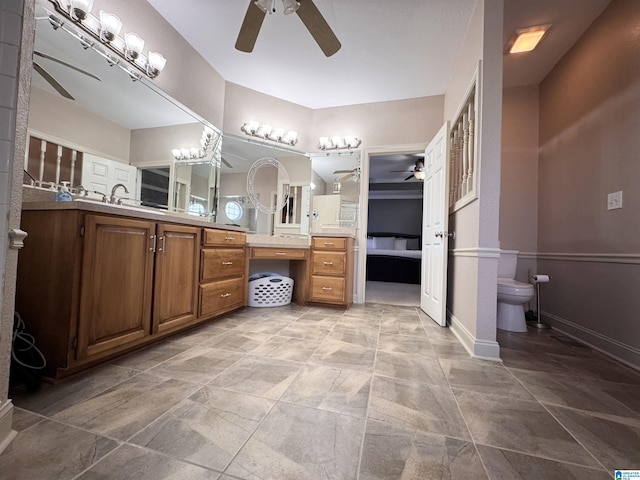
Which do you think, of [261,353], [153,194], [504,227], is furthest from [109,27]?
[504,227]

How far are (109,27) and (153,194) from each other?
115 centimetres

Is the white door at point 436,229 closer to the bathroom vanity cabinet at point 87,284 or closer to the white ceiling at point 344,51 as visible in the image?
the white ceiling at point 344,51

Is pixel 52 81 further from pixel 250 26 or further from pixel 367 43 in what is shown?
pixel 367 43

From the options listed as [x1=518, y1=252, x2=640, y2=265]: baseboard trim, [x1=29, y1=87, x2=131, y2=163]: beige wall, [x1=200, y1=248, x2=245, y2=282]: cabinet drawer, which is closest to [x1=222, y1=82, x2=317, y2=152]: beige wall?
[x1=29, y1=87, x2=131, y2=163]: beige wall

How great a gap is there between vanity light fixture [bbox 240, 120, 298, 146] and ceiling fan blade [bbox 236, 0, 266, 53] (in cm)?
120

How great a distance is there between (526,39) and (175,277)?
12.1 feet

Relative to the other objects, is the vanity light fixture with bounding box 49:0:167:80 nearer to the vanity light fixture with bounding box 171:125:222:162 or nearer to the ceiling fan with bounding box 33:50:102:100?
the ceiling fan with bounding box 33:50:102:100

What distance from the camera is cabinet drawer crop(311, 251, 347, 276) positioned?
2818mm

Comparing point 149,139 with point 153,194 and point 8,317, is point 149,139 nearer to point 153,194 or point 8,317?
point 153,194

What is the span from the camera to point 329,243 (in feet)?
9.37

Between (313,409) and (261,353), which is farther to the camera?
(261,353)


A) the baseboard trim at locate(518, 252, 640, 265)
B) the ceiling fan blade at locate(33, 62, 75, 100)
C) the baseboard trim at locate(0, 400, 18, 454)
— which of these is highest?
the ceiling fan blade at locate(33, 62, 75, 100)

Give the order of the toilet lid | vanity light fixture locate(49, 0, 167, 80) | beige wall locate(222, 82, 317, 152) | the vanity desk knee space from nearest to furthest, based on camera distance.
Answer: vanity light fixture locate(49, 0, 167, 80) < the toilet lid < the vanity desk knee space < beige wall locate(222, 82, 317, 152)

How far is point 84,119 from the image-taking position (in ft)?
5.37
